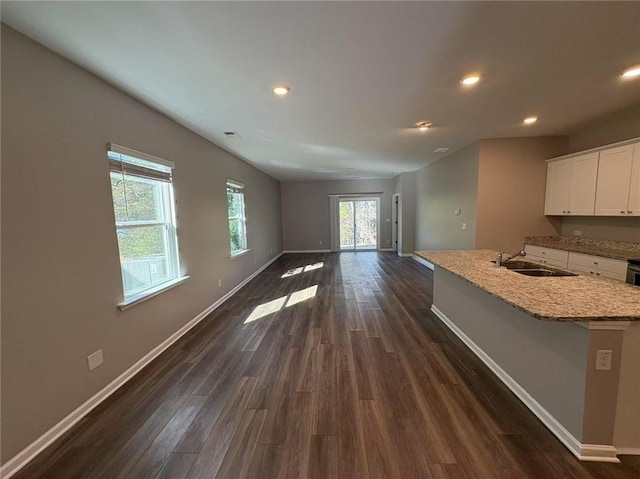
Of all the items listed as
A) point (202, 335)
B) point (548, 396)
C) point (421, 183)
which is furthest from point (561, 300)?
point (421, 183)

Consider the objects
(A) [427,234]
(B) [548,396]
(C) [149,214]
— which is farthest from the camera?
(A) [427,234]

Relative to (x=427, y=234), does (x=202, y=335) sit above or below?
below

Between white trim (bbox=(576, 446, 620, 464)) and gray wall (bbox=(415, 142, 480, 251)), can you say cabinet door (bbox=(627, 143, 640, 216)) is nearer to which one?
gray wall (bbox=(415, 142, 480, 251))

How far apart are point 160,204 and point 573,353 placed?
3.79 metres

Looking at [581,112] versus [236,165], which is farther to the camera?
[236,165]

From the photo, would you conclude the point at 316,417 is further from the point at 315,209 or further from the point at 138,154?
the point at 315,209

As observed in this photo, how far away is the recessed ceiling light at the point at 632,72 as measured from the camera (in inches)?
83.5

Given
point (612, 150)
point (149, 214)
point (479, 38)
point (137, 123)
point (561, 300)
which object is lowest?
point (561, 300)

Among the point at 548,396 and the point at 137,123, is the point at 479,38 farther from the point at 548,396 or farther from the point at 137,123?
the point at 137,123

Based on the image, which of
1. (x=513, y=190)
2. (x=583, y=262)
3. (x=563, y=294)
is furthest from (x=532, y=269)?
(x=513, y=190)

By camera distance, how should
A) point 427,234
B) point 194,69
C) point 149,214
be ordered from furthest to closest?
point 427,234 < point 149,214 < point 194,69

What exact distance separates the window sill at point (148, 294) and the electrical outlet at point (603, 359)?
3376mm

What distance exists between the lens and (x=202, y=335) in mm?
3195

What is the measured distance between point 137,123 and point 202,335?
2.39m
